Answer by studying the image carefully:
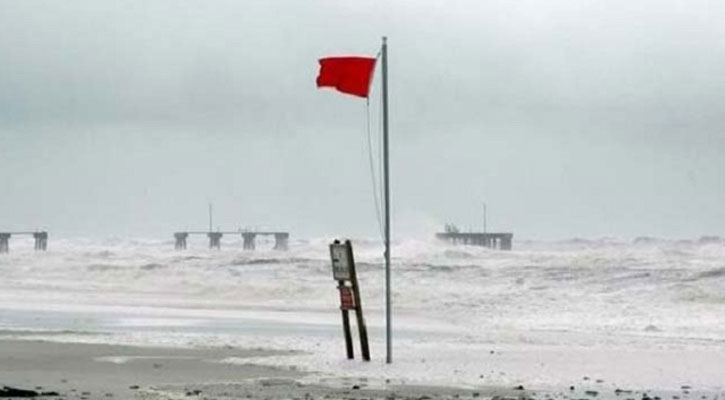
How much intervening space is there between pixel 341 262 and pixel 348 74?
2.69 metres

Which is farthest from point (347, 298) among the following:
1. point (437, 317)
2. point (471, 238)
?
point (471, 238)

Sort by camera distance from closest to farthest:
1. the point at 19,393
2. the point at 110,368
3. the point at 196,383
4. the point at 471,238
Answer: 1. the point at 19,393
2. the point at 196,383
3. the point at 110,368
4. the point at 471,238

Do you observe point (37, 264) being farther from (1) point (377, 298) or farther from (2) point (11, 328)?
(2) point (11, 328)

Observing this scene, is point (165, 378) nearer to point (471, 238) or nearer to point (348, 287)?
point (348, 287)

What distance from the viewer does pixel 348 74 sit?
18.7m

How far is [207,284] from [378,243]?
6045 cm

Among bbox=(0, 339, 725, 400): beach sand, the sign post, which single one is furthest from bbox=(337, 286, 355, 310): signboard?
bbox=(0, 339, 725, 400): beach sand

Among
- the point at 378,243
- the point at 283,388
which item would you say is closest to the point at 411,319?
the point at 283,388

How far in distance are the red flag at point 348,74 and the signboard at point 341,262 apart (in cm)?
218

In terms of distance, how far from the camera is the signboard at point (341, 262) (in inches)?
755

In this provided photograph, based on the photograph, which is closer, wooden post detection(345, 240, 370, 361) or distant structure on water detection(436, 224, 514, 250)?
wooden post detection(345, 240, 370, 361)

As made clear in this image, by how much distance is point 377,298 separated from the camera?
42.5m

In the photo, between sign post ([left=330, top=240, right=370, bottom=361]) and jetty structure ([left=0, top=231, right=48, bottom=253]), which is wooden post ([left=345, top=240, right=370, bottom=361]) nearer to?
sign post ([left=330, top=240, right=370, bottom=361])

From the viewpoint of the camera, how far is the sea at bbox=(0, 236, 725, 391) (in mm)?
17984
